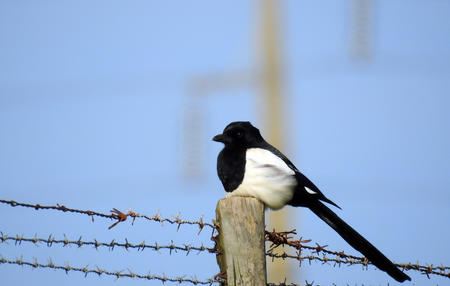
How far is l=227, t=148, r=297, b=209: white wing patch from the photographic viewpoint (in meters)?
4.18

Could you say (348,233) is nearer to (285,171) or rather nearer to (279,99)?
(285,171)

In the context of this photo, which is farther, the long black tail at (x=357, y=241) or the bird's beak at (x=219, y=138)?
the bird's beak at (x=219, y=138)

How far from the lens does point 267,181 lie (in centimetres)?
418

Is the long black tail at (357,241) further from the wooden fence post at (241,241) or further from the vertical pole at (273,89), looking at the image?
the vertical pole at (273,89)

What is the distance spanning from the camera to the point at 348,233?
4.15 m

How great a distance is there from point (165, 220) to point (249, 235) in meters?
0.40

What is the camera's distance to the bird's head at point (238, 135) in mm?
4660

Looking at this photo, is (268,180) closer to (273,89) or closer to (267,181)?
(267,181)

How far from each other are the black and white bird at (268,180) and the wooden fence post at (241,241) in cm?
109

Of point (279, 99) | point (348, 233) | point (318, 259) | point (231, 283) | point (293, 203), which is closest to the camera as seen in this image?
point (231, 283)

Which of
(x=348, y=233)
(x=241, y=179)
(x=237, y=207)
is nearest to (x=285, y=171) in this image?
(x=241, y=179)

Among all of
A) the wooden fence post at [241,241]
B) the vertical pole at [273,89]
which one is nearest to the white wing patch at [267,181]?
the wooden fence post at [241,241]

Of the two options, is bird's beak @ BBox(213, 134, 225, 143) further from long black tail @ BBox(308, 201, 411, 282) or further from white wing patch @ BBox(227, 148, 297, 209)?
long black tail @ BBox(308, 201, 411, 282)

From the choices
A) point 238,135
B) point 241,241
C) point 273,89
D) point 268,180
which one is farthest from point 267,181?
point 273,89
